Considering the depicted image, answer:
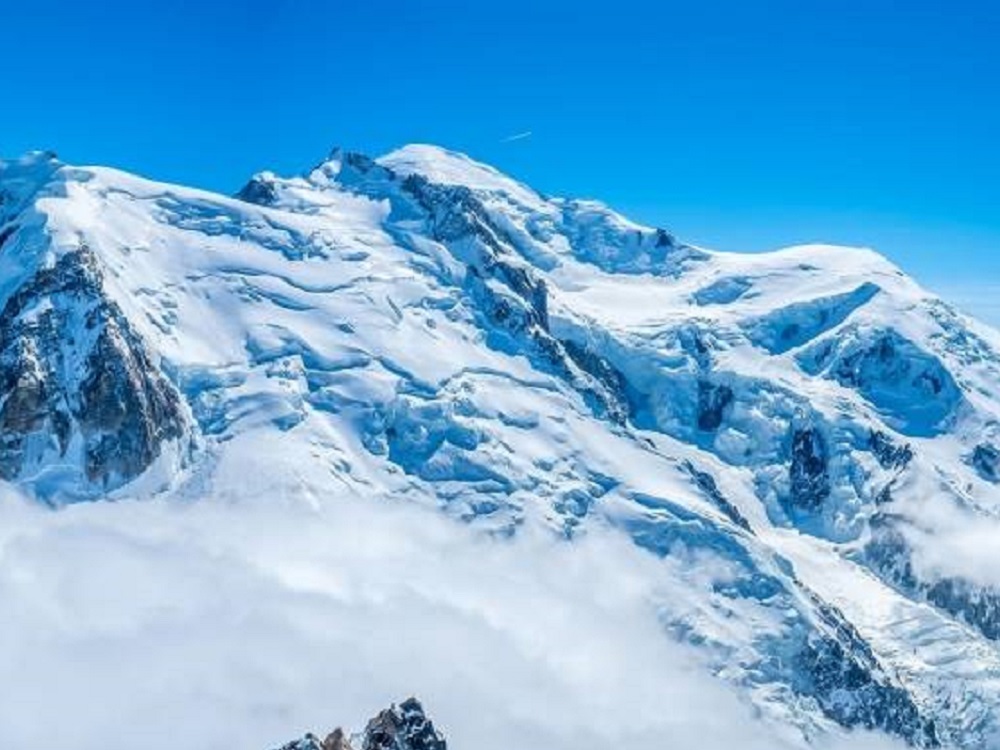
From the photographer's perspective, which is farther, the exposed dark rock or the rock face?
the exposed dark rock

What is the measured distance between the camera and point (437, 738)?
15450 cm

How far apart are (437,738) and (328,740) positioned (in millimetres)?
13234

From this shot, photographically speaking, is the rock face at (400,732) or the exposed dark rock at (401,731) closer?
the rock face at (400,732)

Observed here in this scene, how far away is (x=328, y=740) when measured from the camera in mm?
147000
